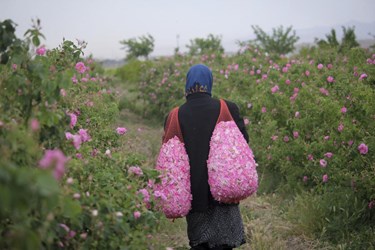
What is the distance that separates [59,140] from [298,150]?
11.7 feet

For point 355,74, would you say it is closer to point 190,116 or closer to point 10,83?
point 190,116

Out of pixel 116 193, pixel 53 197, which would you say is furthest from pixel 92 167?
pixel 53 197

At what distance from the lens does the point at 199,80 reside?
3.10 meters

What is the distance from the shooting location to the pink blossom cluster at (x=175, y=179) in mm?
2988

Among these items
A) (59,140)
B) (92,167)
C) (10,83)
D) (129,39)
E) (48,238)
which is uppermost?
(129,39)

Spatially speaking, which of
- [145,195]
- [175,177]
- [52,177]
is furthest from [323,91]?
[52,177]

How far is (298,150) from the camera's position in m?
5.14

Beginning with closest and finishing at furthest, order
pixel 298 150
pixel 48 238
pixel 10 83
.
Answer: pixel 48 238
pixel 10 83
pixel 298 150

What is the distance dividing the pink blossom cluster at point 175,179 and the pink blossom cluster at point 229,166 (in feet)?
0.60

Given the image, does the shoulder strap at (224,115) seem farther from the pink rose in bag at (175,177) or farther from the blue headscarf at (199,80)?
the pink rose in bag at (175,177)

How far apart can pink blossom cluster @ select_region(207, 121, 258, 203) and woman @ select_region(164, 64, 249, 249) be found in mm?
91

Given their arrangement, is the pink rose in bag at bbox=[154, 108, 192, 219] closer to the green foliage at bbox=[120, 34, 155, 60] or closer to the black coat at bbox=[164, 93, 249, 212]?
the black coat at bbox=[164, 93, 249, 212]

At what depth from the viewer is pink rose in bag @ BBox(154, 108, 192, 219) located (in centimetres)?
299

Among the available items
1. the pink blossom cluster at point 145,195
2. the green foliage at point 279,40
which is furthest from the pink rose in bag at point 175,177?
the green foliage at point 279,40
